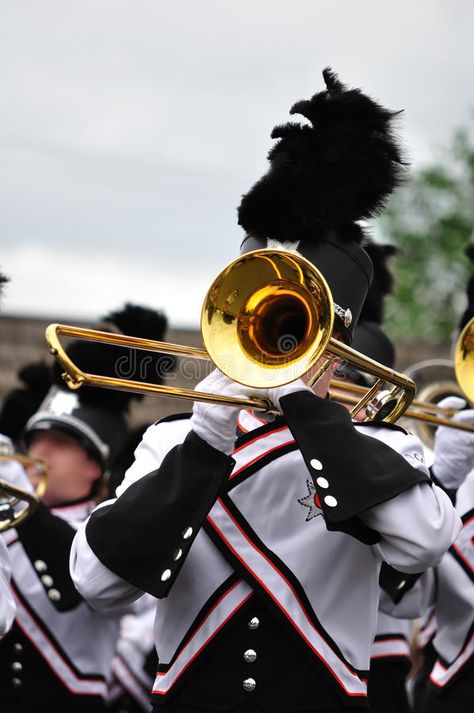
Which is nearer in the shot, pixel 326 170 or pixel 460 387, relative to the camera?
pixel 326 170

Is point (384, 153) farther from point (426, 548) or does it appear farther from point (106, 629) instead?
point (106, 629)

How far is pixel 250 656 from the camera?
254 cm

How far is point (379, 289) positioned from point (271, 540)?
102 inches

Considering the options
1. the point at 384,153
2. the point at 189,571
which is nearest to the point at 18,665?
the point at 189,571

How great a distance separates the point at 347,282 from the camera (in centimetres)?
280

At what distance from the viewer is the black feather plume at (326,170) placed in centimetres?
274

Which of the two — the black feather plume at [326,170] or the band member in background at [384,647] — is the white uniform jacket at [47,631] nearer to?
the band member in background at [384,647]

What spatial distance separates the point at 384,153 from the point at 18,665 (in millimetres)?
2362

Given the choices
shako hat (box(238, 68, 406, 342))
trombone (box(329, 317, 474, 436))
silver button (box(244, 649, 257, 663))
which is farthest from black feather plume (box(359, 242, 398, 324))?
silver button (box(244, 649, 257, 663))

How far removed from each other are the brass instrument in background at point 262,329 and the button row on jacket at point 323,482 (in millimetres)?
185

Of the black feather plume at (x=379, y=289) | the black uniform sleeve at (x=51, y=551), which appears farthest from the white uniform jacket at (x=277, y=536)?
the black feather plume at (x=379, y=289)

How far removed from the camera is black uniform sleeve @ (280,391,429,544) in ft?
7.99

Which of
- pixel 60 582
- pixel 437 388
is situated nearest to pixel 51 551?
pixel 60 582

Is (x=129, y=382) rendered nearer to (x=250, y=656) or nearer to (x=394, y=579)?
(x=250, y=656)
